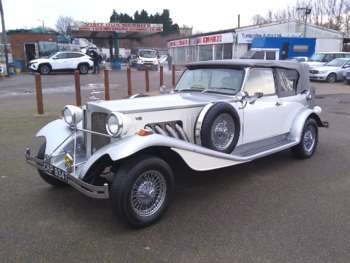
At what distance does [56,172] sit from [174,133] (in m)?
1.42

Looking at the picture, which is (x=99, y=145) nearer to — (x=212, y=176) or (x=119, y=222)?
(x=119, y=222)

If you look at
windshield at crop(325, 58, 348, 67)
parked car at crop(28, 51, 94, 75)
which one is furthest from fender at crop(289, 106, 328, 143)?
parked car at crop(28, 51, 94, 75)

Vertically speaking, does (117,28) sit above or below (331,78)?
above

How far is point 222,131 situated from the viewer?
4520 millimetres

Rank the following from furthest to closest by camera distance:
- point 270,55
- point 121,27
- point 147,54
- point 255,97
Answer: point 147,54, point 121,27, point 270,55, point 255,97

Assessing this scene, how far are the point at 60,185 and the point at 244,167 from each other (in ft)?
9.19

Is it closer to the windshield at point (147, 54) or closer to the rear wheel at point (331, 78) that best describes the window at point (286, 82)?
the rear wheel at point (331, 78)

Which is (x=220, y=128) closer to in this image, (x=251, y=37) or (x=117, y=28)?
(x=251, y=37)

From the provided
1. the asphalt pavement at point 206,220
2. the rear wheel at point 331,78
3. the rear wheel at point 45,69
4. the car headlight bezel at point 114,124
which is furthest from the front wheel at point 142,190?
the rear wheel at point 45,69

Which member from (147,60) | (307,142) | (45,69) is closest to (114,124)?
(307,142)

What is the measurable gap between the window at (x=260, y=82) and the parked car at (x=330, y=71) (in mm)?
16742

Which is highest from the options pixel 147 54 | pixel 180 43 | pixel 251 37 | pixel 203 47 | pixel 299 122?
pixel 180 43

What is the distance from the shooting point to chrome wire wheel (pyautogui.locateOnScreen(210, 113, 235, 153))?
173 inches

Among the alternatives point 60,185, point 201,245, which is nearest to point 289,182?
point 201,245
